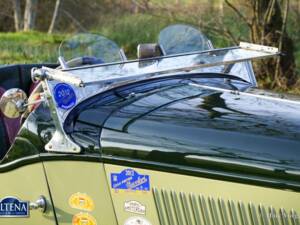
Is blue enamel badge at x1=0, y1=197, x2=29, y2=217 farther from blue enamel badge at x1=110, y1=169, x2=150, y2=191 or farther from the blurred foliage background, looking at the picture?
the blurred foliage background

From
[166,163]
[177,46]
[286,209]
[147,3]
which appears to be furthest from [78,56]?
[147,3]

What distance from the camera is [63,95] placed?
2.72m

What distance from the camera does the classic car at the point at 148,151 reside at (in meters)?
2.36

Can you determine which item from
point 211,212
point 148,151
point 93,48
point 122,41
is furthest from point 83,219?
point 122,41

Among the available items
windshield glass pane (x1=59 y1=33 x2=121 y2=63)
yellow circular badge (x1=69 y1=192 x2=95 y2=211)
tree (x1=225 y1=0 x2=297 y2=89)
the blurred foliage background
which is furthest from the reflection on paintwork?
tree (x1=225 y1=0 x2=297 y2=89)

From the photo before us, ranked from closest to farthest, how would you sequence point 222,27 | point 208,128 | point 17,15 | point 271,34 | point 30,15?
point 208,128
point 271,34
point 222,27
point 30,15
point 17,15

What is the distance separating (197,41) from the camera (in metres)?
3.82

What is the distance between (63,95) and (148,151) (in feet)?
1.55

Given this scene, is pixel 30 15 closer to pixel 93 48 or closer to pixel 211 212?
pixel 93 48

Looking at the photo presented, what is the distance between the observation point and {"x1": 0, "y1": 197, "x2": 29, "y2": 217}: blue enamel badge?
285 centimetres

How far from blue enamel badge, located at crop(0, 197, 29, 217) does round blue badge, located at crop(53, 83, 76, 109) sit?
49 centimetres

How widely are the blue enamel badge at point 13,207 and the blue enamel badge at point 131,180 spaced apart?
517 millimetres

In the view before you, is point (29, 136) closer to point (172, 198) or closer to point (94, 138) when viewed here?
point (94, 138)

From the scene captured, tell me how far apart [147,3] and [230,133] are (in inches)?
280
